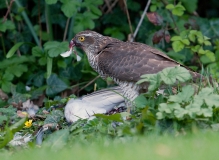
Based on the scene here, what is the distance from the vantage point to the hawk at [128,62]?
6867 millimetres

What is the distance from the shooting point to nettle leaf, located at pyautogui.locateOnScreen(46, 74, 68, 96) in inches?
364

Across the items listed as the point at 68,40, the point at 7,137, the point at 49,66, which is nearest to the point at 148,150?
the point at 7,137

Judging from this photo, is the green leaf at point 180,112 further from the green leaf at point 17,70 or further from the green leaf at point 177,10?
the green leaf at point 17,70

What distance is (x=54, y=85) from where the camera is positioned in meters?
9.27

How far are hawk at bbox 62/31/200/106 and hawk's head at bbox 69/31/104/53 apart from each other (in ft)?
0.09

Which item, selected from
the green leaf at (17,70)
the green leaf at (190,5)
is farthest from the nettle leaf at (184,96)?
the green leaf at (190,5)

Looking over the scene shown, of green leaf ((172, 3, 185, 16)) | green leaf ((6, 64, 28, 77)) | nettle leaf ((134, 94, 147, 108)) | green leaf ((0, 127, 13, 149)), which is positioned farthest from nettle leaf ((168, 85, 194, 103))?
green leaf ((6, 64, 28, 77))

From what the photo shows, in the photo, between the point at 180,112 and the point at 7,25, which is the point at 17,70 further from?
the point at 180,112

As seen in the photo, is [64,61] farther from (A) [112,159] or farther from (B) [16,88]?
(A) [112,159]

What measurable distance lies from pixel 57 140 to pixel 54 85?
12.1ft

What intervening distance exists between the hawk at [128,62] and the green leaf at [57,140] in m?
1.30

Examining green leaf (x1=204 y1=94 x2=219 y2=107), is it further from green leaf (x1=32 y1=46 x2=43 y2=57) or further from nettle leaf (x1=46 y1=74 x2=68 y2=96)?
green leaf (x1=32 y1=46 x2=43 y2=57)

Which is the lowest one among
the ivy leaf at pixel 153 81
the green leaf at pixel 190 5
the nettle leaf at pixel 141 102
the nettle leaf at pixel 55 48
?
the nettle leaf at pixel 55 48

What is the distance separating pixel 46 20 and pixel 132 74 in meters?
3.36
